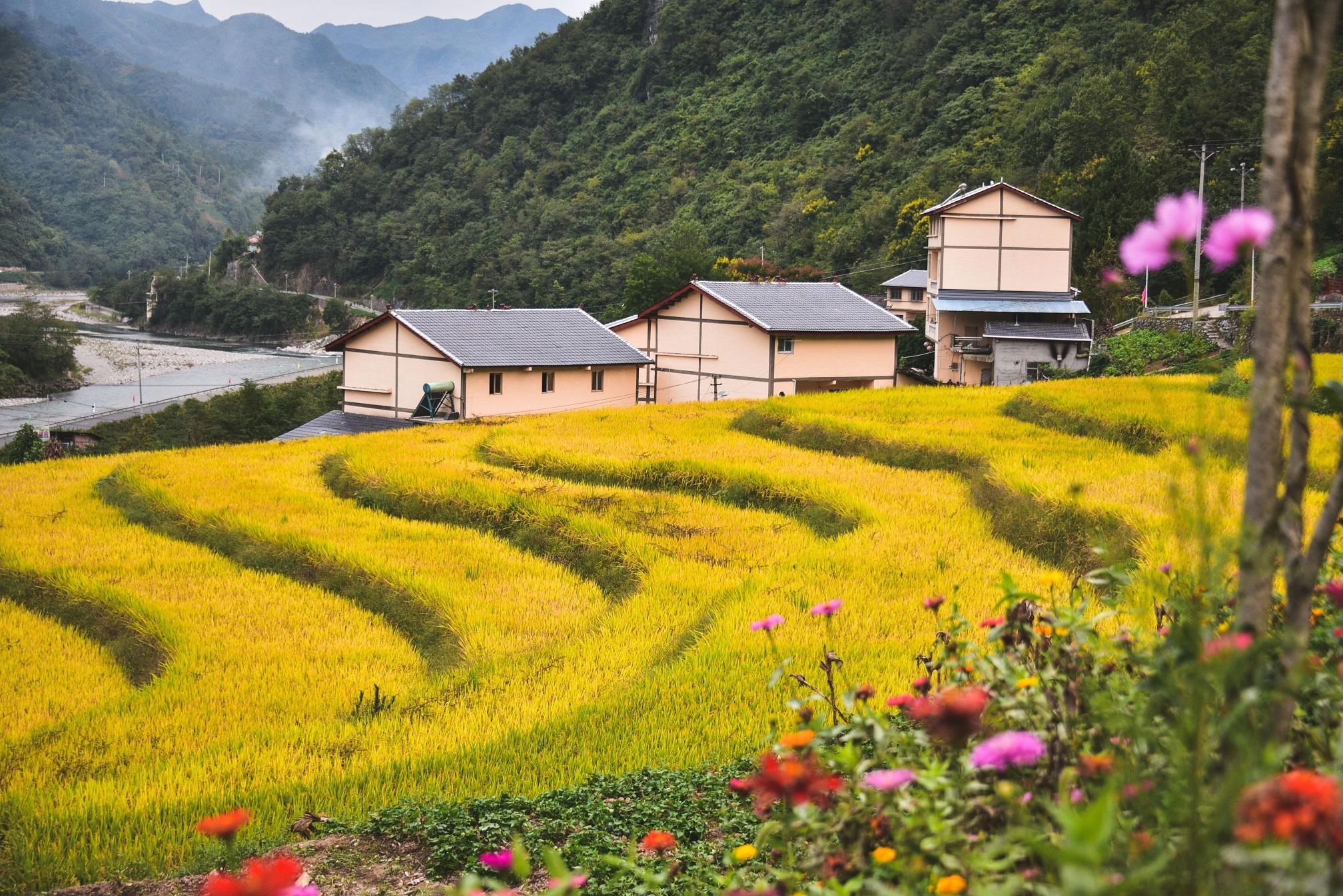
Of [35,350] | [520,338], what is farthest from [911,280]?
[35,350]

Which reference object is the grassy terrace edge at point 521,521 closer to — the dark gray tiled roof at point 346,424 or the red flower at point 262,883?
the red flower at point 262,883

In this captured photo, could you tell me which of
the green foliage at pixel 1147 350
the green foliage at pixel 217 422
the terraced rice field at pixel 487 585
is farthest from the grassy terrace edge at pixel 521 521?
the green foliage at pixel 217 422

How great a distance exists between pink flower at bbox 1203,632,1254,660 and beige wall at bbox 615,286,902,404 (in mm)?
27460

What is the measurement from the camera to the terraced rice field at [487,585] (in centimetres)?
617

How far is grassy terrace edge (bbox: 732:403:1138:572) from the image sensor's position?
1034cm

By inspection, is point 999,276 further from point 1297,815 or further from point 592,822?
point 1297,815

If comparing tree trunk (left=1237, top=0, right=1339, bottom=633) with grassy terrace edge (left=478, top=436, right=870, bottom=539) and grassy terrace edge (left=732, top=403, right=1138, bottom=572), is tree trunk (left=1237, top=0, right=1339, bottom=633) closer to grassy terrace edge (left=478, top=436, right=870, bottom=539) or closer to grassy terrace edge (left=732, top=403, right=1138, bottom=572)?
grassy terrace edge (left=732, top=403, right=1138, bottom=572)

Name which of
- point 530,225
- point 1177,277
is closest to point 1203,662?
point 1177,277

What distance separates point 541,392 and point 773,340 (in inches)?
268

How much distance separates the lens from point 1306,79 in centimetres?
263

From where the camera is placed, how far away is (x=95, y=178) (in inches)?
4840

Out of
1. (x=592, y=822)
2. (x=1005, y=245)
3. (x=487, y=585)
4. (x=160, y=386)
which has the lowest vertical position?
(x=592, y=822)

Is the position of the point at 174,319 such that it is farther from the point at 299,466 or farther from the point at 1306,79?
the point at 1306,79

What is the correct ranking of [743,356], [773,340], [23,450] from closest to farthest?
[23,450] → [773,340] → [743,356]
